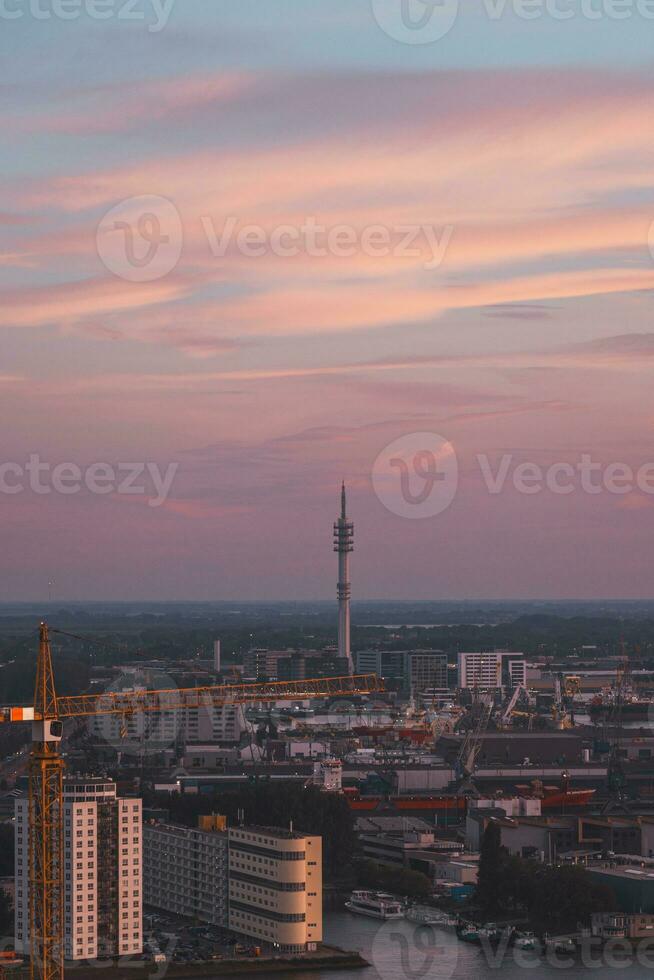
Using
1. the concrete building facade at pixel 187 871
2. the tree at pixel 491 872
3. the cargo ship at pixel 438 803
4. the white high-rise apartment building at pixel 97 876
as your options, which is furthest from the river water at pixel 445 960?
the cargo ship at pixel 438 803

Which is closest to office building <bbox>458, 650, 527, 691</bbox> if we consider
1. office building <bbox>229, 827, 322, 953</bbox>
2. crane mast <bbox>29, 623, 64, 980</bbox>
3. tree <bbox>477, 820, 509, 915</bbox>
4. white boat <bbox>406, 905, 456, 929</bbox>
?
tree <bbox>477, 820, 509, 915</bbox>

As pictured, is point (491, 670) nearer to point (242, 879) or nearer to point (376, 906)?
point (376, 906)

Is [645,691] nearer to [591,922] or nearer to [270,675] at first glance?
[270,675]

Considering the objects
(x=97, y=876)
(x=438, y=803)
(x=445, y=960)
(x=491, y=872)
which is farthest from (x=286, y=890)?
(x=438, y=803)

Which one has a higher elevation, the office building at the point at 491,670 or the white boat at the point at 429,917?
the office building at the point at 491,670

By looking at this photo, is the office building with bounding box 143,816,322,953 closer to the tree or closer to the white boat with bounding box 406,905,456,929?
the white boat with bounding box 406,905,456,929

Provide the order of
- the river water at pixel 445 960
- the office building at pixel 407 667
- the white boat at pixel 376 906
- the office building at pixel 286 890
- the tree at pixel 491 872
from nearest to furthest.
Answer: the river water at pixel 445 960, the office building at pixel 286 890, the tree at pixel 491 872, the white boat at pixel 376 906, the office building at pixel 407 667

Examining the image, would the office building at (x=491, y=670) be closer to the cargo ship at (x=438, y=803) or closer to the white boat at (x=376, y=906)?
the cargo ship at (x=438, y=803)
